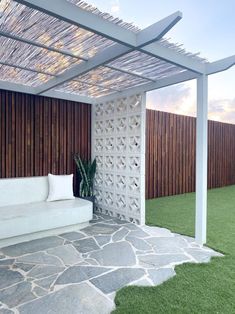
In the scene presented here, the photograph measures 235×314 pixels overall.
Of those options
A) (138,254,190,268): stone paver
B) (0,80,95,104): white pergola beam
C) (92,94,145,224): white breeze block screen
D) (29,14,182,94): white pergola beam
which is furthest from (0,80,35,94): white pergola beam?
(138,254,190,268): stone paver

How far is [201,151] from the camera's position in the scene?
3928 millimetres

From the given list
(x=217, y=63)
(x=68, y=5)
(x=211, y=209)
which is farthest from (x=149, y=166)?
(x=68, y=5)

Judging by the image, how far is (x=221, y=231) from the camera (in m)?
4.45

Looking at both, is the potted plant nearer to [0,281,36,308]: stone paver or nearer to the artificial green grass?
the artificial green grass

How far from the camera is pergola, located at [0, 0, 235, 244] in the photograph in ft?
8.59

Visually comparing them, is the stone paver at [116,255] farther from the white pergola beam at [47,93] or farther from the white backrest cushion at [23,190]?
the white pergola beam at [47,93]

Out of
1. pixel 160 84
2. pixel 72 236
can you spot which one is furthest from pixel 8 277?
pixel 160 84

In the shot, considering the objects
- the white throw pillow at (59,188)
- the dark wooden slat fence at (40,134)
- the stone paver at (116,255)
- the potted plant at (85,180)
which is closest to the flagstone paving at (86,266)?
the stone paver at (116,255)

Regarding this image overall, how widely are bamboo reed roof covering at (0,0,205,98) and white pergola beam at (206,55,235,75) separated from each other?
20 centimetres

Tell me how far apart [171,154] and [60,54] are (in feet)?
18.1

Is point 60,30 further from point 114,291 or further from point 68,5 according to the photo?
point 114,291

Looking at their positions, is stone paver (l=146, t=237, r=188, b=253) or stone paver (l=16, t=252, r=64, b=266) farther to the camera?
stone paver (l=146, t=237, r=188, b=253)

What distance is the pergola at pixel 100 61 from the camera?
2.62 meters

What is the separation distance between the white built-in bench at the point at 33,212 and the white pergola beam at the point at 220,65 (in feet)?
10.2
